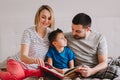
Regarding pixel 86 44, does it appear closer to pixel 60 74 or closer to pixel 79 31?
pixel 79 31

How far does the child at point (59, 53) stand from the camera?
78.4 inches

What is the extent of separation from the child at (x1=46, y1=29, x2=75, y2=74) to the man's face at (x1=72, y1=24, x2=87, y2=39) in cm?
10

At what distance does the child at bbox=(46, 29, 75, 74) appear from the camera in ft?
6.53

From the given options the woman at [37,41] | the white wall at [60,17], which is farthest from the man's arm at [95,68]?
the white wall at [60,17]

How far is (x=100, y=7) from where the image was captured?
105 inches

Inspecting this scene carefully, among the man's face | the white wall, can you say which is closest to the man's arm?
the man's face

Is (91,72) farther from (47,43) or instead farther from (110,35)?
(110,35)

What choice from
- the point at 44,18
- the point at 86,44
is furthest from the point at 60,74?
the point at 44,18

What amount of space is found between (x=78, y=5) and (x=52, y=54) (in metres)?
0.82

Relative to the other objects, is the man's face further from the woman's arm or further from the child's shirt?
the woman's arm

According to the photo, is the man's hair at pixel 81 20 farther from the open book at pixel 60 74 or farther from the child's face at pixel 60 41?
the open book at pixel 60 74

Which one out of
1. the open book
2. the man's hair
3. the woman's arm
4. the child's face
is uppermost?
the man's hair

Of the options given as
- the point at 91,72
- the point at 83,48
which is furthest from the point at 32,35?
the point at 91,72

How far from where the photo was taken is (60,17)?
2.57 meters
